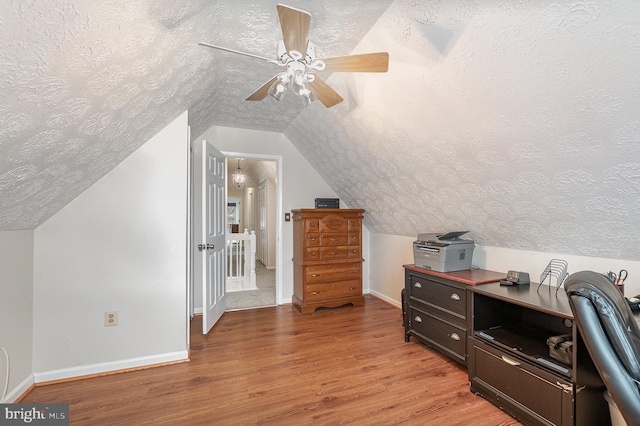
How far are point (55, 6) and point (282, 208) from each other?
10.8 feet

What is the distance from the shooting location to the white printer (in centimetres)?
259

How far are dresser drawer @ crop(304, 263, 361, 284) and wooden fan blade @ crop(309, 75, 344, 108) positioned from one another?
2.27 metres

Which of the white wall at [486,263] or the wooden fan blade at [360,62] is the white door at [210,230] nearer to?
the wooden fan blade at [360,62]

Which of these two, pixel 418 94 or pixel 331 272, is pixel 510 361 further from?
pixel 331 272

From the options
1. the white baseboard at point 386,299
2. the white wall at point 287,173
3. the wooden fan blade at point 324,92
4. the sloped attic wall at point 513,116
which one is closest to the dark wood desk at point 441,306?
the sloped attic wall at point 513,116

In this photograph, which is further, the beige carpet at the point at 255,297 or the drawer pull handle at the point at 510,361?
the beige carpet at the point at 255,297

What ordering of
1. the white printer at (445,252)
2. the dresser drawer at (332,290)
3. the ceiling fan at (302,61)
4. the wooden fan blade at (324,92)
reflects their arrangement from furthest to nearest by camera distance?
the dresser drawer at (332,290), the white printer at (445,252), the wooden fan blade at (324,92), the ceiling fan at (302,61)

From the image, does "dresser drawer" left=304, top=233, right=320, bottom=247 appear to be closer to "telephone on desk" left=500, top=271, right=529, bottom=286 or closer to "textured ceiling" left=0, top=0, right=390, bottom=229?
"textured ceiling" left=0, top=0, right=390, bottom=229

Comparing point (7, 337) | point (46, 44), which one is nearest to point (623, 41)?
point (46, 44)

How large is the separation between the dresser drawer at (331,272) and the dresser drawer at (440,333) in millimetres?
1185

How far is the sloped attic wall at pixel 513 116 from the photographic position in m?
1.23

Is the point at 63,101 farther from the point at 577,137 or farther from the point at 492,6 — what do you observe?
the point at 577,137

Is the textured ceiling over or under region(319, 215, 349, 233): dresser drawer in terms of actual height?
over

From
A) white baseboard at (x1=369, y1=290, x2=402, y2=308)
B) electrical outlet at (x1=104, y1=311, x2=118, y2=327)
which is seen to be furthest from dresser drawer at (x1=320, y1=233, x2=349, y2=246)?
electrical outlet at (x1=104, y1=311, x2=118, y2=327)
